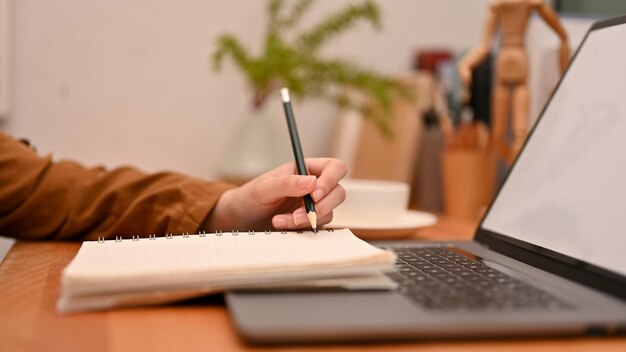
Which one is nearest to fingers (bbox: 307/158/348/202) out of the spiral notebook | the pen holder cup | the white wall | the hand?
the hand

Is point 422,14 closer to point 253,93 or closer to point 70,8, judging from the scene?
point 253,93

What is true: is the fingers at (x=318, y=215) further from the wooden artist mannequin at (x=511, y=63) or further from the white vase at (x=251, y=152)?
the white vase at (x=251, y=152)

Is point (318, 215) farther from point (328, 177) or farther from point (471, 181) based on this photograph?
point (471, 181)

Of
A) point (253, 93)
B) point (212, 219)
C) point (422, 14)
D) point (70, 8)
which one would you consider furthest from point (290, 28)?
point (212, 219)

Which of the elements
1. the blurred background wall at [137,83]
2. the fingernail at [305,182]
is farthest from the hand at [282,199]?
the blurred background wall at [137,83]

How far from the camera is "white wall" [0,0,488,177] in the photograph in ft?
4.23

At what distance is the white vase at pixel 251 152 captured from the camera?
1.29 metres

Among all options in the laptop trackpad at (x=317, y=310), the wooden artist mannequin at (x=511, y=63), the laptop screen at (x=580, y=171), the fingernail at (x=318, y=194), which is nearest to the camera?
the laptop trackpad at (x=317, y=310)

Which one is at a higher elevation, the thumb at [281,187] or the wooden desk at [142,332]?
the thumb at [281,187]

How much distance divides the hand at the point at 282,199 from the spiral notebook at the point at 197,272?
12cm

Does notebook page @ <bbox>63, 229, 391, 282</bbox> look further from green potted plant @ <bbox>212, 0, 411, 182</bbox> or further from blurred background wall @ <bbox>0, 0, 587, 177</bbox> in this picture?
blurred background wall @ <bbox>0, 0, 587, 177</bbox>

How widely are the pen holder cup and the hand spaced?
1.79 feet

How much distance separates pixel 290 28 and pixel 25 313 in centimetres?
108

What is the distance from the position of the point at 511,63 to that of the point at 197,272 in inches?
30.3
